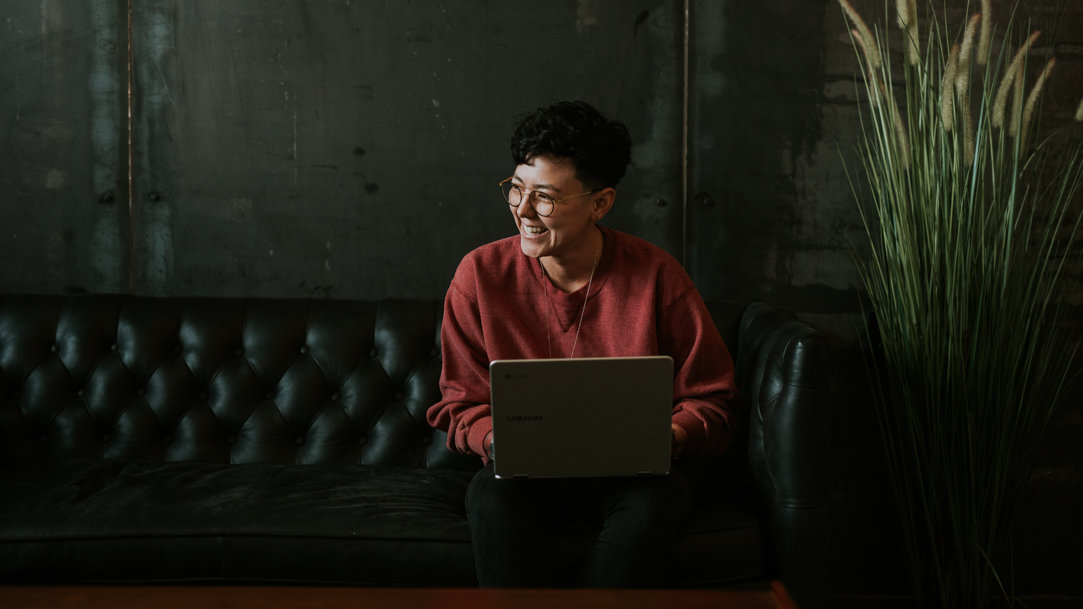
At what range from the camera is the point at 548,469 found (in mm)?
1445

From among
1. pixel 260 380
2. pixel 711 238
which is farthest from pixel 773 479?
pixel 260 380

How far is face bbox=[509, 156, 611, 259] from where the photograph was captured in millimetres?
1732

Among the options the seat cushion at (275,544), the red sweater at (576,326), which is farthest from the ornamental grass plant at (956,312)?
the seat cushion at (275,544)

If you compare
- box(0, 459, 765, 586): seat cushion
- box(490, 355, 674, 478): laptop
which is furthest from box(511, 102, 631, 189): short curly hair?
box(0, 459, 765, 586): seat cushion

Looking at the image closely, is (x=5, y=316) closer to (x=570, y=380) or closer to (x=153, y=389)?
(x=153, y=389)

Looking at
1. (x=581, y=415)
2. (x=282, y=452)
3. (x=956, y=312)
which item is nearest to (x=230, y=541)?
(x=282, y=452)

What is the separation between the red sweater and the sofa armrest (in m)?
0.12

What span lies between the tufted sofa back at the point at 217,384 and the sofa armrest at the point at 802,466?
30.8 inches

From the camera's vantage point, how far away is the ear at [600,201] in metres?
1.78

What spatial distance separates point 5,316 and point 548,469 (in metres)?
1.58

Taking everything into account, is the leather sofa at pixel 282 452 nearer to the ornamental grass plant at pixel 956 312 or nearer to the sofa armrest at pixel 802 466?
the sofa armrest at pixel 802 466

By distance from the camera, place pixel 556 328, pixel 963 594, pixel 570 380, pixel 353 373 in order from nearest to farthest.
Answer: pixel 570 380
pixel 556 328
pixel 963 594
pixel 353 373

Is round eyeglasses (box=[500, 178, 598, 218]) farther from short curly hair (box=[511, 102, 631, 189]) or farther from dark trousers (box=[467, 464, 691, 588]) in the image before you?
dark trousers (box=[467, 464, 691, 588])

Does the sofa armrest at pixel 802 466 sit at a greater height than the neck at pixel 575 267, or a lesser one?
lesser
